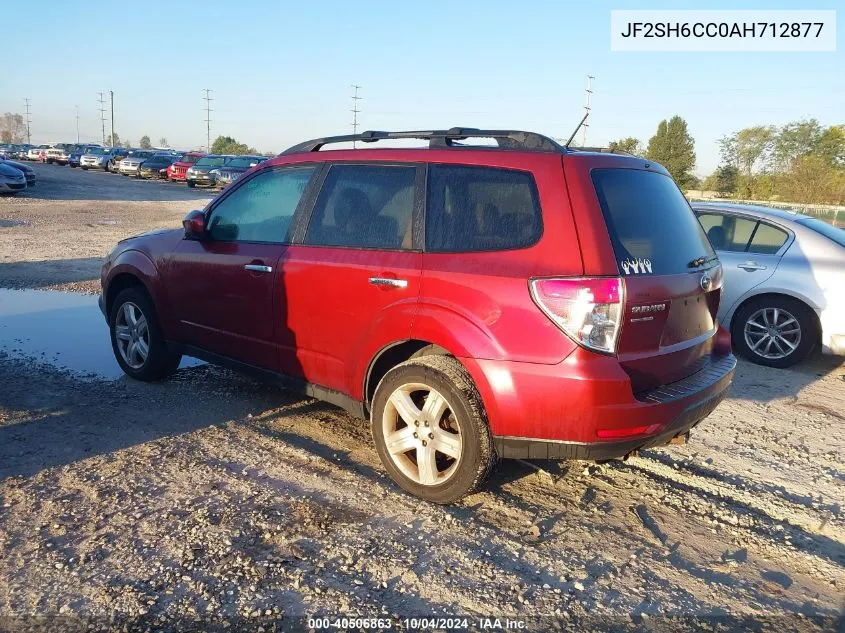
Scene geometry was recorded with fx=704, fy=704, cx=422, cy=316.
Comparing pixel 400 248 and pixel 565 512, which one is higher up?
pixel 400 248

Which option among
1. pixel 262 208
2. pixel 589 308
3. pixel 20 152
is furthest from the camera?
pixel 20 152

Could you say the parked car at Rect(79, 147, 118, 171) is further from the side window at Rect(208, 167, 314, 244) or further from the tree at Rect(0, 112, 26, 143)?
the tree at Rect(0, 112, 26, 143)

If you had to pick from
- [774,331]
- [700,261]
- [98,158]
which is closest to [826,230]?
[774,331]

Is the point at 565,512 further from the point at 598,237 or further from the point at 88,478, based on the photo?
the point at 88,478

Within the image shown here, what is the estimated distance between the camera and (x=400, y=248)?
386 cm

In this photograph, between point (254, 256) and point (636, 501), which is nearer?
point (636, 501)

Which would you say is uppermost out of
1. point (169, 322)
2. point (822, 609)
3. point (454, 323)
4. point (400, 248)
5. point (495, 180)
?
point (495, 180)

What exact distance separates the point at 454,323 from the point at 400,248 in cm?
61

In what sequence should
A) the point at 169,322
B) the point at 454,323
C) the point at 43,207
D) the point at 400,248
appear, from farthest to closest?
the point at 43,207, the point at 169,322, the point at 400,248, the point at 454,323

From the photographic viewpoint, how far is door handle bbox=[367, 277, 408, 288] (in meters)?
3.75

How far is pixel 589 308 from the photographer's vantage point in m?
3.15

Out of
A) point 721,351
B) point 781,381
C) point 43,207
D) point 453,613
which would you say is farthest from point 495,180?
point 43,207

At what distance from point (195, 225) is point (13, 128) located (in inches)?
6958

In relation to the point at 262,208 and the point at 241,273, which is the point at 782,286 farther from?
the point at 241,273
